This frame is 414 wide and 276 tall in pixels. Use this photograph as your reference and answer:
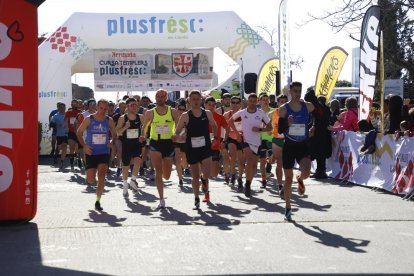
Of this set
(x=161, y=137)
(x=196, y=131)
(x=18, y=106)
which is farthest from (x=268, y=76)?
(x=18, y=106)

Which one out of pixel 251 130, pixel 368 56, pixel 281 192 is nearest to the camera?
pixel 281 192

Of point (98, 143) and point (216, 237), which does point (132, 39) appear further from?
point (216, 237)

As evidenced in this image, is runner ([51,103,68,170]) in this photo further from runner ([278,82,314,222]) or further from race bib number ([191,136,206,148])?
runner ([278,82,314,222])

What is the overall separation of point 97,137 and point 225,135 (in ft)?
7.58

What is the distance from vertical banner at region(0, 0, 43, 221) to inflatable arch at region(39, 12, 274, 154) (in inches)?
614

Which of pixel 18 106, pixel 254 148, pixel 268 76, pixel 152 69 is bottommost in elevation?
pixel 254 148

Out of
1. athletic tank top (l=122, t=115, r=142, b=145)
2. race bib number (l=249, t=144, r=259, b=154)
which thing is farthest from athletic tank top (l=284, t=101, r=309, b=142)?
athletic tank top (l=122, t=115, r=142, b=145)

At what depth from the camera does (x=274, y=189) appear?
44.7ft

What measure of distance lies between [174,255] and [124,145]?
678 centimetres

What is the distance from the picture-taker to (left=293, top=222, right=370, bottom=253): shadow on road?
739 centimetres

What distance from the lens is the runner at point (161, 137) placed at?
35.8 feet

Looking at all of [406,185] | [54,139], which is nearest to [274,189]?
[406,185]

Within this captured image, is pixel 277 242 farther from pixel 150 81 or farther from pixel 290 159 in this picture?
pixel 150 81

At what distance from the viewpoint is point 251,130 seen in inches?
496
